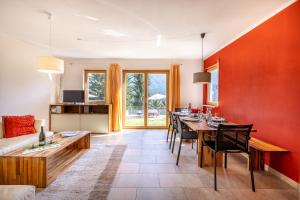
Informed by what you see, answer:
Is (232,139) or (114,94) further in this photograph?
(114,94)

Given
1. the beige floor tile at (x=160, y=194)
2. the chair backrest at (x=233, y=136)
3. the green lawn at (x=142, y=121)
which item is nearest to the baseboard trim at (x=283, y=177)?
the chair backrest at (x=233, y=136)

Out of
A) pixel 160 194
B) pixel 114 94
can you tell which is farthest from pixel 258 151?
pixel 114 94

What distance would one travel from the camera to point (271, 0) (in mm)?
2527

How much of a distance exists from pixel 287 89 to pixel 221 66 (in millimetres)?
2390

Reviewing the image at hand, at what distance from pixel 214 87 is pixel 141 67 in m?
2.45

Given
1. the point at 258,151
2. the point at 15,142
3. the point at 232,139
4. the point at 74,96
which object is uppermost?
the point at 74,96

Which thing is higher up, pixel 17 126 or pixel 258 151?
pixel 17 126

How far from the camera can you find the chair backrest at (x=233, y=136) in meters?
2.49

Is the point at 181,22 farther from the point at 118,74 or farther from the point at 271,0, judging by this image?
the point at 118,74

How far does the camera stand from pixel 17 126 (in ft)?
12.0

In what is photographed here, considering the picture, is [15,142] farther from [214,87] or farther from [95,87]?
[214,87]

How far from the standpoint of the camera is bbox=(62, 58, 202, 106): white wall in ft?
21.4

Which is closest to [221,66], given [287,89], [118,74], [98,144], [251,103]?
[251,103]

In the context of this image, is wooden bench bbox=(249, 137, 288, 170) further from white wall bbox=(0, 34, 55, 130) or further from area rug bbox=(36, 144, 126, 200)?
white wall bbox=(0, 34, 55, 130)
